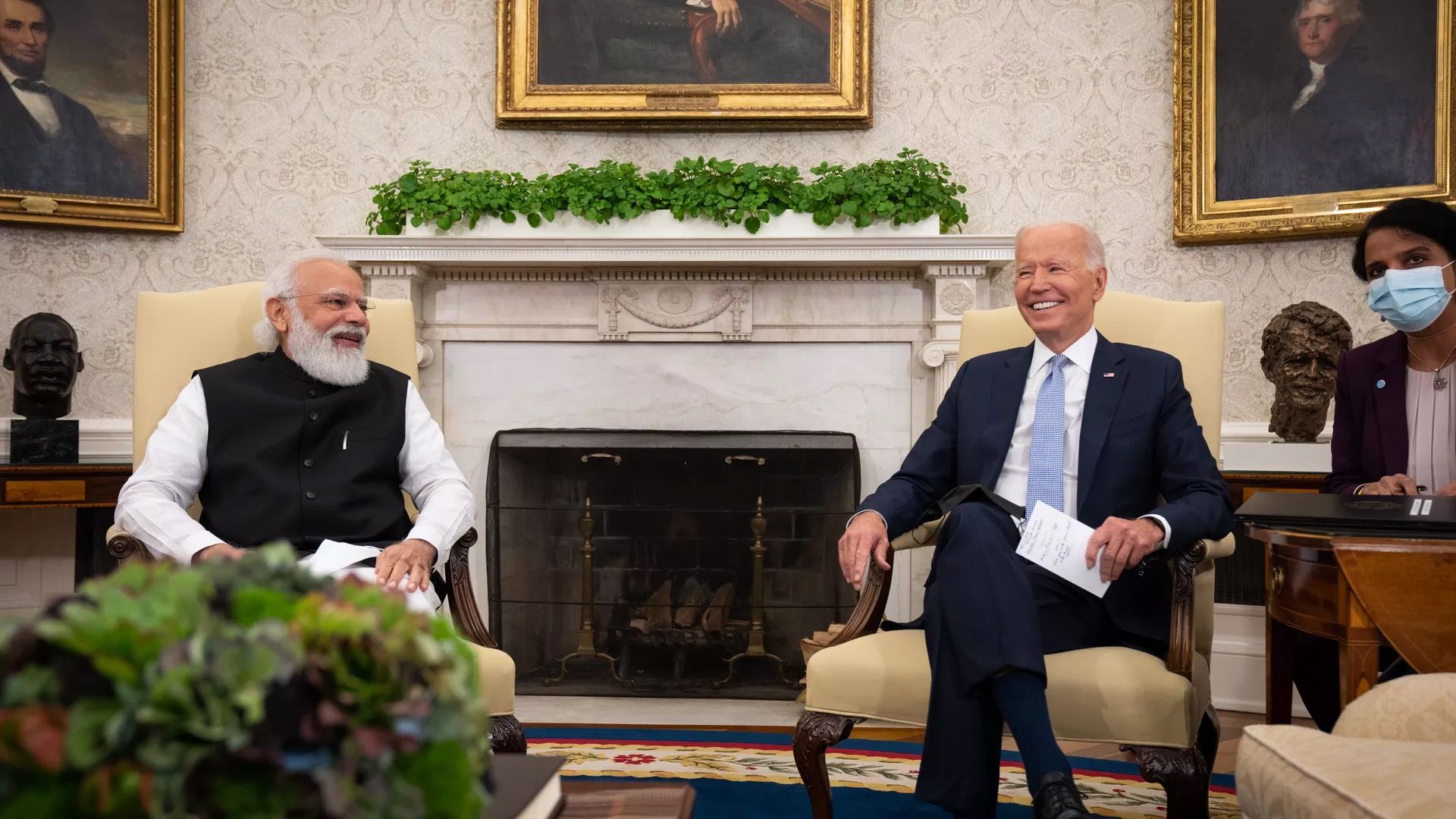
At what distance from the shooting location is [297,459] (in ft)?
9.08

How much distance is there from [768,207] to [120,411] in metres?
2.88

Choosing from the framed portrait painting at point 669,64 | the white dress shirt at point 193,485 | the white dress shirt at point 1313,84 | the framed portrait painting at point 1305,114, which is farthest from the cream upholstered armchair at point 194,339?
the white dress shirt at point 1313,84

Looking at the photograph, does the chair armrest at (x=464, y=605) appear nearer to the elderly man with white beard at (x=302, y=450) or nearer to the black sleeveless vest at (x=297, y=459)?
the elderly man with white beard at (x=302, y=450)

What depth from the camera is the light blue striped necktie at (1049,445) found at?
2555 mm

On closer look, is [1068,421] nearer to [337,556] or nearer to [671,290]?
[337,556]

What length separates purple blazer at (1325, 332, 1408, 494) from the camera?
2760 millimetres

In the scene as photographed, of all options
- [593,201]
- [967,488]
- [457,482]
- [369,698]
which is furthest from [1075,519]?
[593,201]

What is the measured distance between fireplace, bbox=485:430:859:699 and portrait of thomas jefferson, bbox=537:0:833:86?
5.00 ft

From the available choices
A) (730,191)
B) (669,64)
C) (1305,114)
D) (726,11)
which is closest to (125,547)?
(730,191)

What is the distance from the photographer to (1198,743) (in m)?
2.49

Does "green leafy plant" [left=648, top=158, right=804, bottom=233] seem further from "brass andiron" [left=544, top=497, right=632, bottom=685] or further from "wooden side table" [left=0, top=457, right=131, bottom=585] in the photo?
"wooden side table" [left=0, top=457, right=131, bottom=585]

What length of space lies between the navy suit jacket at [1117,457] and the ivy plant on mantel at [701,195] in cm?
149

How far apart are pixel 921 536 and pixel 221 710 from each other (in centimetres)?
209

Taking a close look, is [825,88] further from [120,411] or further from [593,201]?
[120,411]
